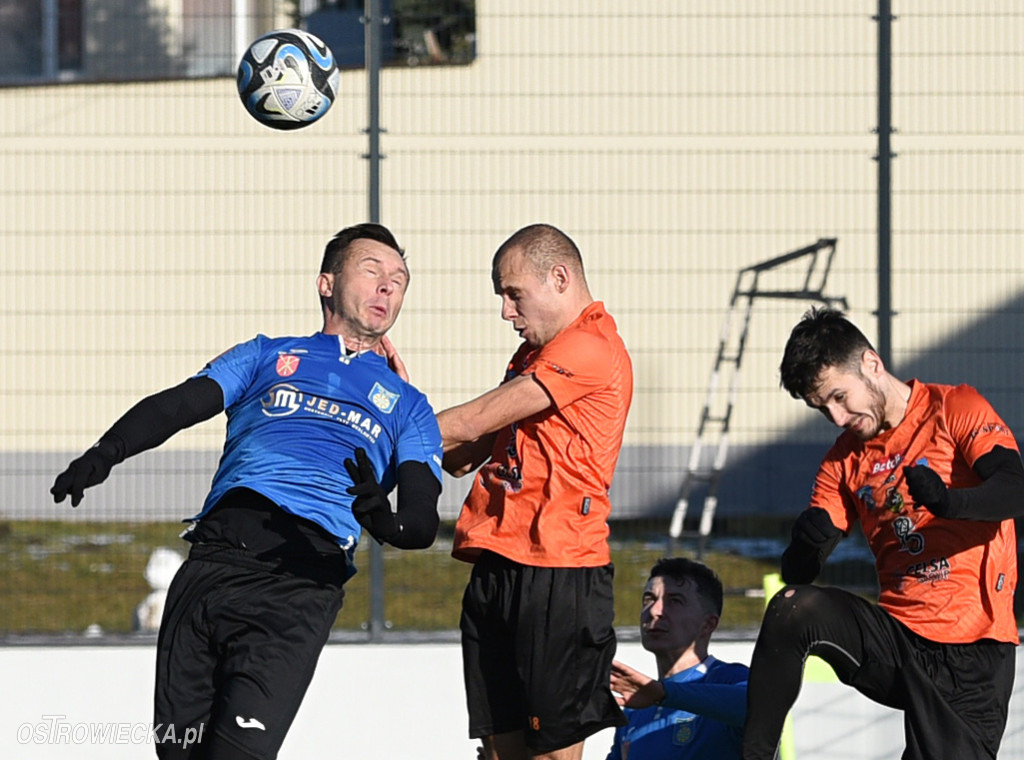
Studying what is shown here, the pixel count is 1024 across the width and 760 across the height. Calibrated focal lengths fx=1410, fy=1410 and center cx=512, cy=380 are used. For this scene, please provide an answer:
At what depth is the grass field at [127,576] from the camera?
691 centimetres

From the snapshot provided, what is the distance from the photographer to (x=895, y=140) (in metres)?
7.63

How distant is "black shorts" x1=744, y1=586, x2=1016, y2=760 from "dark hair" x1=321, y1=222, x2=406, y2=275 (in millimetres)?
1531

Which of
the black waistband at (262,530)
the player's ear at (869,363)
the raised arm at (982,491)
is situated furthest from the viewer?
the player's ear at (869,363)

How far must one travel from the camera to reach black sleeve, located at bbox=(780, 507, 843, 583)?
412 cm

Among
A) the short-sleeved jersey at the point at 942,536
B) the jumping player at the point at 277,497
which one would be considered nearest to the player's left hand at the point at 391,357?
the jumping player at the point at 277,497

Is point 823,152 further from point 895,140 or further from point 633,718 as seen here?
point 633,718

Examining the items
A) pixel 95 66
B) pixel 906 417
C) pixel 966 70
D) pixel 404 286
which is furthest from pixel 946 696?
pixel 95 66

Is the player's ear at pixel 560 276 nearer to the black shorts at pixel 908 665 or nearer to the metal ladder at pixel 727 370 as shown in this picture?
the black shorts at pixel 908 665

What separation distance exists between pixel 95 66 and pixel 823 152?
5.95 metres

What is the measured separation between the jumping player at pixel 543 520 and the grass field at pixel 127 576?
253 centimetres

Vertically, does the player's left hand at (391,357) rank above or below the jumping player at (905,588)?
above

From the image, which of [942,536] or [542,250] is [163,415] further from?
[942,536]

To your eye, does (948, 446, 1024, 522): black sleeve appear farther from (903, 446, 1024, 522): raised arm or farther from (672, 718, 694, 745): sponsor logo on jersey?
(672, 718, 694, 745): sponsor logo on jersey

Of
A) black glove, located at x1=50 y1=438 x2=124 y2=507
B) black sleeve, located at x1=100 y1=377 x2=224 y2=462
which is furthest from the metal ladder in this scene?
black glove, located at x1=50 y1=438 x2=124 y2=507
